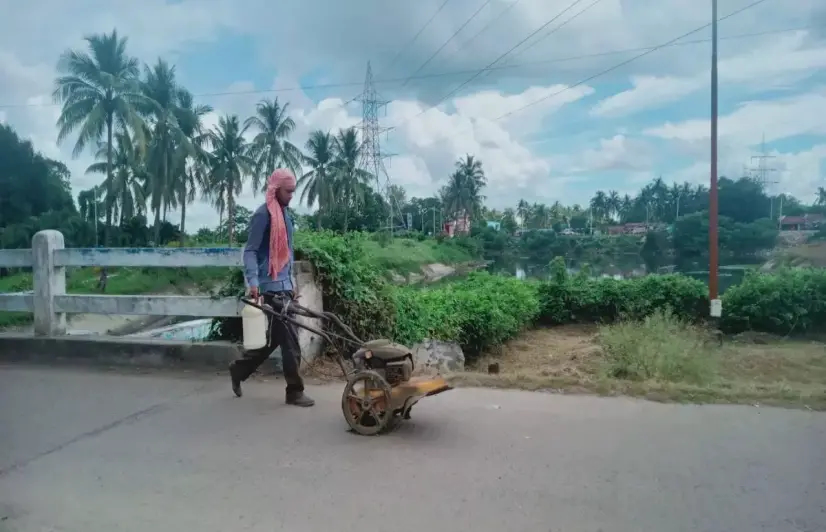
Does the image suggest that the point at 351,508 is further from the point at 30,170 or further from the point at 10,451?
the point at 30,170

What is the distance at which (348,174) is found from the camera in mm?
60812

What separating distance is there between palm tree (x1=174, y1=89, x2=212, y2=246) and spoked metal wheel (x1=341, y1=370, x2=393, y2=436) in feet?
132

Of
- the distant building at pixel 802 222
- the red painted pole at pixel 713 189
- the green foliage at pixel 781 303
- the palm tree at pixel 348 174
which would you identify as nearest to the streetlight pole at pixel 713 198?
the red painted pole at pixel 713 189

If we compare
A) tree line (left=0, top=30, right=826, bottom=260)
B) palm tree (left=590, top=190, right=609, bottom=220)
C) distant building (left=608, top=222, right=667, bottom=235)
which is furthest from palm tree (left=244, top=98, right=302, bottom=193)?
palm tree (left=590, top=190, right=609, bottom=220)

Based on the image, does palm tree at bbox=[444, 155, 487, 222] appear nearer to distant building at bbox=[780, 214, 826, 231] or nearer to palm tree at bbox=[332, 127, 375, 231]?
palm tree at bbox=[332, 127, 375, 231]

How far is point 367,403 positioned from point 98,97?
35014 mm

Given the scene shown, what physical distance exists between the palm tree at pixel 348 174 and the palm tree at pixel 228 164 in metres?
12.5

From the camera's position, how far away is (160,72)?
41156mm

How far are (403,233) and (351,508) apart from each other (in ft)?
207

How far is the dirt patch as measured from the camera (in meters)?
5.02

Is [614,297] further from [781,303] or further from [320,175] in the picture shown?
[320,175]

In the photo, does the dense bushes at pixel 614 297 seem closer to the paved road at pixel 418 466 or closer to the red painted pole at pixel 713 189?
the red painted pole at pixel 713 189

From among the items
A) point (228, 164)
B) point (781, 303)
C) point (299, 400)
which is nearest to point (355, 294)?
point (299, 400)

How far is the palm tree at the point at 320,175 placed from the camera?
5872 cm
